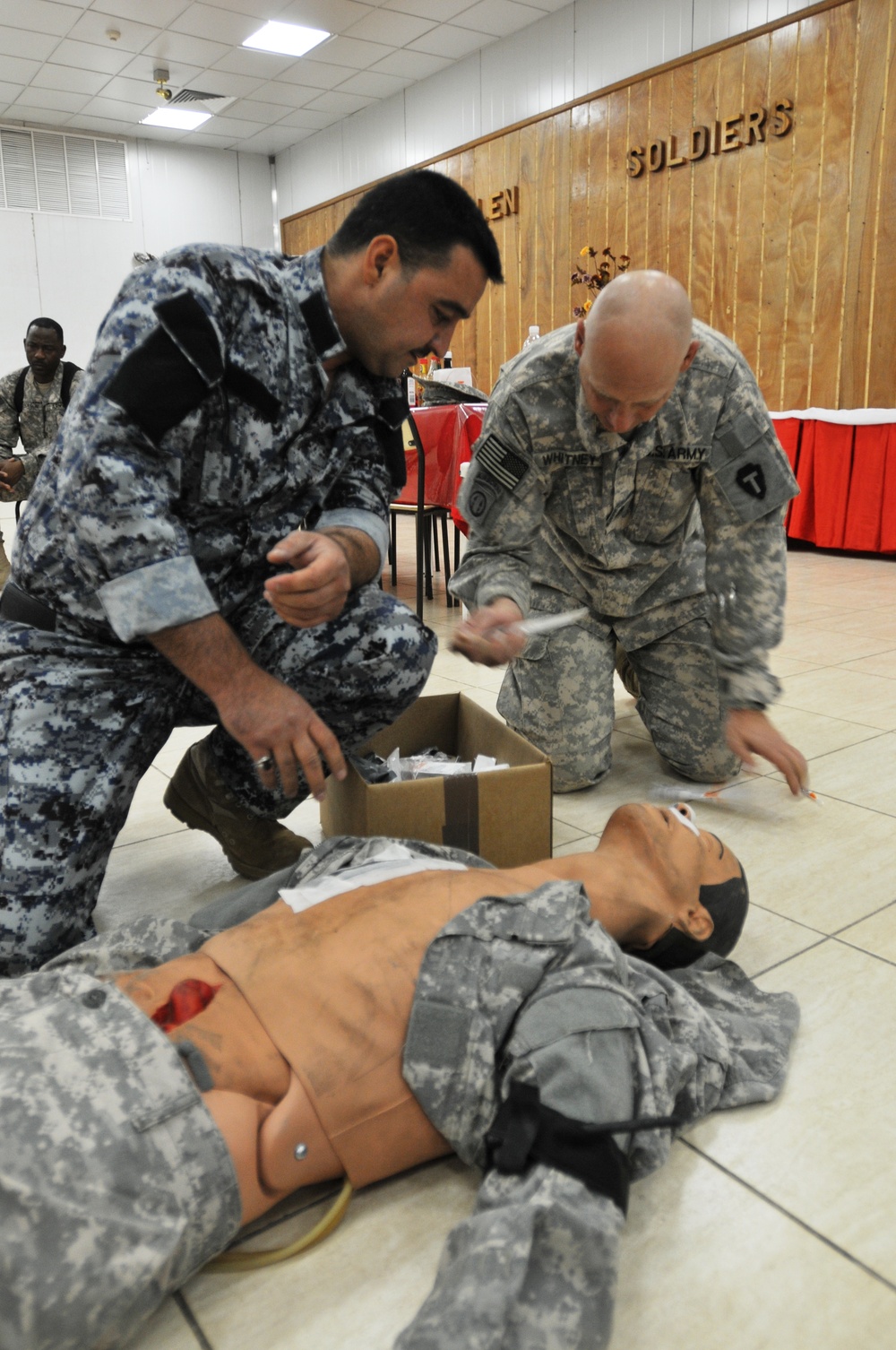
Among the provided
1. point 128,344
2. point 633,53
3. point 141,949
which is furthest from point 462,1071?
point 633,53

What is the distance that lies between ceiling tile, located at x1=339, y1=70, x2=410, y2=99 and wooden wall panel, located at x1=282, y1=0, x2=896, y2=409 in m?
1.71

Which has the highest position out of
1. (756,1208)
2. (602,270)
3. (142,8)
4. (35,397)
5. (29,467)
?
(142,8)

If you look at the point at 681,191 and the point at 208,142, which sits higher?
the point at 208,142

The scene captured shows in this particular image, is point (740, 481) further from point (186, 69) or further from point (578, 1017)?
point (186, 69)

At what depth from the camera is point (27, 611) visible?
1.41 metres

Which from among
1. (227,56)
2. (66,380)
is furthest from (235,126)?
(66,380)

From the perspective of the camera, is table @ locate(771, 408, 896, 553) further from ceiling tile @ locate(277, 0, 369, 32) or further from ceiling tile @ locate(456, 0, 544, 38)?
ceiling tile @ locate(277, 0, 369, 32)

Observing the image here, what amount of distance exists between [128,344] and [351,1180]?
98 cm

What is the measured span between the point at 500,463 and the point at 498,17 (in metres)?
6.40

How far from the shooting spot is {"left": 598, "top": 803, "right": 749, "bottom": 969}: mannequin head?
3.98 feet

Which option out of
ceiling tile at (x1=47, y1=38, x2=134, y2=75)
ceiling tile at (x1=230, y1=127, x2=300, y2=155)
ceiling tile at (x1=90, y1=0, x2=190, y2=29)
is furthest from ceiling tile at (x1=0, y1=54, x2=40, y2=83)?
ceiling tile at (x1=230, y1=127, x2=300, y2=155)

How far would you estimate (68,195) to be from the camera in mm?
9320

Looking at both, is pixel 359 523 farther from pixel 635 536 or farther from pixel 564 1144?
pixel 564 1144

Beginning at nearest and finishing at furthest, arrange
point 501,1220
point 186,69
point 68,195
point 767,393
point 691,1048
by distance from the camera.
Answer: point 501,1220, point 691,1048, point 767,393, point 186,69, point 68,195
